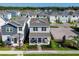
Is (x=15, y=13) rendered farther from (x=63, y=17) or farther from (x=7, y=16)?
(x=63, y=17)

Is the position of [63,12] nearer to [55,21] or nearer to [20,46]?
[55,21]

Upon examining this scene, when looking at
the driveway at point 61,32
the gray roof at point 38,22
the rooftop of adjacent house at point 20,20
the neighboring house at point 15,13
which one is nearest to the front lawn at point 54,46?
the driveway at point 61,32

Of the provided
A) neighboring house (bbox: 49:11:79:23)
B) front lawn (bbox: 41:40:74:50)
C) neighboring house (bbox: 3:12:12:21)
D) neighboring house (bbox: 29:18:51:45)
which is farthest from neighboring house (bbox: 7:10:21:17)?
front lawn (bbox: 41:40:74:50)

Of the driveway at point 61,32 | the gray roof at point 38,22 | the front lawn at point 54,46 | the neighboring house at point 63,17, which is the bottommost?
the front lawn at point 54,46

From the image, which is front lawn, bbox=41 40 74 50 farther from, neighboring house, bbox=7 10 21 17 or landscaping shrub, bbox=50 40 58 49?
neighboring house, bbox=7 10 21 17

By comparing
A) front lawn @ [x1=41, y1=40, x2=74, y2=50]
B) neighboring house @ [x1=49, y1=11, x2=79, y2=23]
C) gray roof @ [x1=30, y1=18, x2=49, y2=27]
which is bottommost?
front lawn @ [x1=41, y1=40, x2=74, y2=50]

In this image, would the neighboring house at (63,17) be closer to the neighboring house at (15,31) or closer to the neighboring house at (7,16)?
the neighboring house at (15,31)

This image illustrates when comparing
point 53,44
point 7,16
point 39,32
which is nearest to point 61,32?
point 53,44

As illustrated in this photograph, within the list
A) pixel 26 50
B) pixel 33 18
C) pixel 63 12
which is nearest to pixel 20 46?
pixel 26 50
